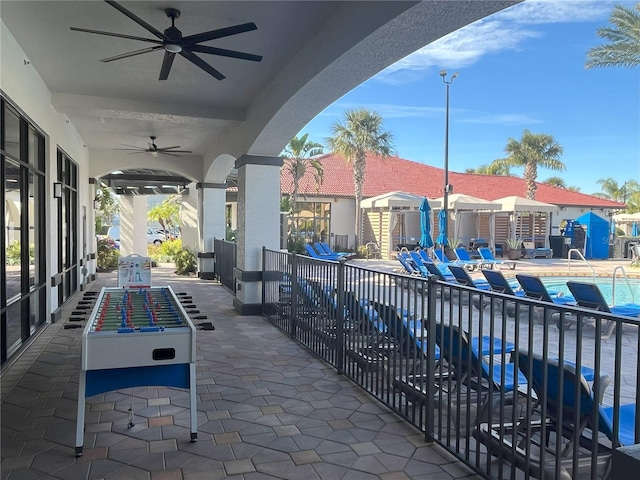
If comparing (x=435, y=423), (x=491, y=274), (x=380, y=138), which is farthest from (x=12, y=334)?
(x=380, y=138)

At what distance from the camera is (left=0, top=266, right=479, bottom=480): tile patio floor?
3.38 m

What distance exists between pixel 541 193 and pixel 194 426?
3191cm

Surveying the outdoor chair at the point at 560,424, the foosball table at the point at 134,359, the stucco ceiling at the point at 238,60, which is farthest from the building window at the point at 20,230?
the outdoor chair at the point at 560,424

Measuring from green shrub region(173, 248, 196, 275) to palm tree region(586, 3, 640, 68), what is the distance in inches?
622

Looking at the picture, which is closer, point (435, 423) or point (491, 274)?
point (435, 423)

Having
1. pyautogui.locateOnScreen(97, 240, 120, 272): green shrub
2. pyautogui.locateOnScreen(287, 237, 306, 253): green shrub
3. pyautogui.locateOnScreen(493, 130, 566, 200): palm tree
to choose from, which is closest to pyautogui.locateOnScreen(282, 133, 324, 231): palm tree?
pyautogui.locateOnScreen(287, 237, 306, 253): green shrub

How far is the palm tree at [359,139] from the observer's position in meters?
24.0

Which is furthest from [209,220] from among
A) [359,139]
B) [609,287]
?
[609,287]

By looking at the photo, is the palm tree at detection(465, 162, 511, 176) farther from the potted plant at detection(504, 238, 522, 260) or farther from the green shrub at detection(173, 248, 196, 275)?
the green shrub at detection(173, 248, 196, 275)

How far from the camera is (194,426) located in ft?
12.3

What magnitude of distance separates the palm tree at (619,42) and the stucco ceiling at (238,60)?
14.9m

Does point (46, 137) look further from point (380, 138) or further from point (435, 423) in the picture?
point (380, 138)

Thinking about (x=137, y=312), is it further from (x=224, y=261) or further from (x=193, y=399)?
(x=224, y=261)

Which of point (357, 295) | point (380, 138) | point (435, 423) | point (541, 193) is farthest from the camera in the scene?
point (541, 193)
